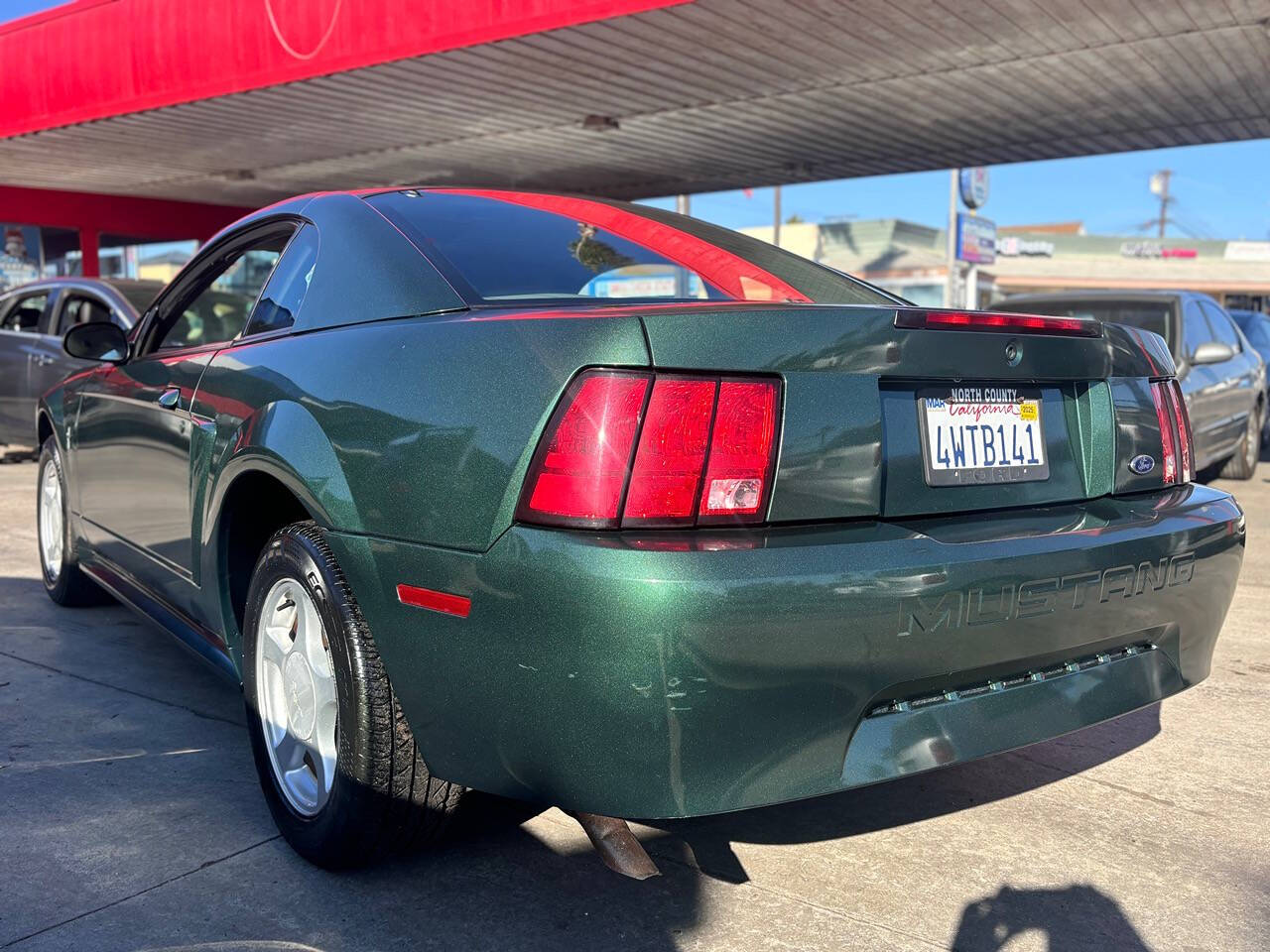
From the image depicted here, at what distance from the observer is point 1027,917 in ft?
8.13

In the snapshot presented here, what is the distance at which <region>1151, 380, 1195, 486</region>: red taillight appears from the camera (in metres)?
3.00

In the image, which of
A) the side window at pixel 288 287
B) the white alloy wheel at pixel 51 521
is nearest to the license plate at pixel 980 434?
the side window at pixel 288 287

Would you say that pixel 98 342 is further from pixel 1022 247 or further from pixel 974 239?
pixel 1022 247

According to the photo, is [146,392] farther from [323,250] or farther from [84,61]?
[84,61]

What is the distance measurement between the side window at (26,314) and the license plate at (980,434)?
910 centimetres

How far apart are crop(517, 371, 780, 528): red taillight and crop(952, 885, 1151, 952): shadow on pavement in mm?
981

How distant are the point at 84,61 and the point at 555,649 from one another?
14.1 m

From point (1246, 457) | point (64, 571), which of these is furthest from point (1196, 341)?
point (64, 571)

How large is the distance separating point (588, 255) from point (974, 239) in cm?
4047

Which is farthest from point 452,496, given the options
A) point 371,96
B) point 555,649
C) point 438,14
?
point 371,96

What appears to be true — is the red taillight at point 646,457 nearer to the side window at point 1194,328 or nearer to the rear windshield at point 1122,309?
the rear windshield at point 1122,309

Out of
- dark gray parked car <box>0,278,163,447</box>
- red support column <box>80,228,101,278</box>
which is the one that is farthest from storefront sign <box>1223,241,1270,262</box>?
dark gray parked car <box>0,278,163,447</box>

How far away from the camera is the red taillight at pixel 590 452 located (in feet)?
6.82

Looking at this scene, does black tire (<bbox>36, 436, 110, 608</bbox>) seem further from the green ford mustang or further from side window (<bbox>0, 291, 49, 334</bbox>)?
side window (<bbox>0, 291, 49, 334</bbox>)
